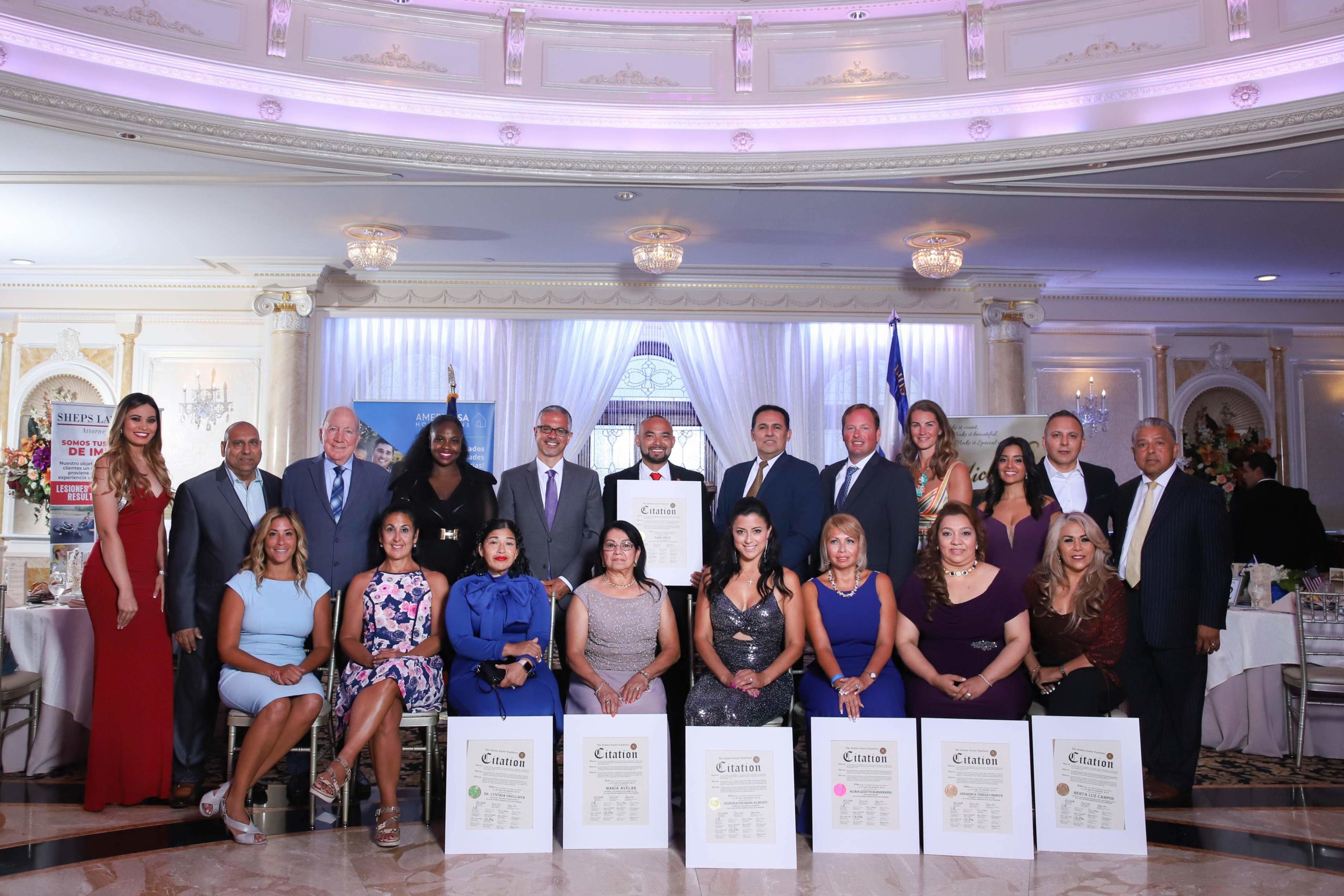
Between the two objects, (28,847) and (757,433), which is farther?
(757,433)

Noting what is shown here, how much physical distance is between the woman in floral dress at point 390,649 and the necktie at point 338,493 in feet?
1.22

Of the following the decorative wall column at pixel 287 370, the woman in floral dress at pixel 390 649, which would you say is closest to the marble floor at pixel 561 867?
the woman in floral dress at pixel 390 649

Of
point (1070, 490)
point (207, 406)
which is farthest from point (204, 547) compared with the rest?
point (207, 406)

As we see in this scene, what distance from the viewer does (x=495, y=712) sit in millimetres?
3889

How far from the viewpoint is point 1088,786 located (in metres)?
3.60

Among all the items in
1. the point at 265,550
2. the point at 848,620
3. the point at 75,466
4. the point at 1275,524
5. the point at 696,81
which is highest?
the point at 696,81

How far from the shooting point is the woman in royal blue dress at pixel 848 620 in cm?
396

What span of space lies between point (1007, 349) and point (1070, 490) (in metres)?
4.54

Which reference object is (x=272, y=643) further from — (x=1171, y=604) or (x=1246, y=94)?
(x=1246, y=94)

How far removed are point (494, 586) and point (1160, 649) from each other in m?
2.90

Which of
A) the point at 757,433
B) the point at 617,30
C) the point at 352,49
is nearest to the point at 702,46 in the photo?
the point at 617,30

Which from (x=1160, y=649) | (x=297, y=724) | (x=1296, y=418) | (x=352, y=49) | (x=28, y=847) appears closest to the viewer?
(x=28, y=847)

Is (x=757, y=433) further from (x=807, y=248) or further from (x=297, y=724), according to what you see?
(x=807, y=248)

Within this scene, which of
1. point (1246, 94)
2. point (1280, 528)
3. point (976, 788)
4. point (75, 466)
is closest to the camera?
point (976, 788)
